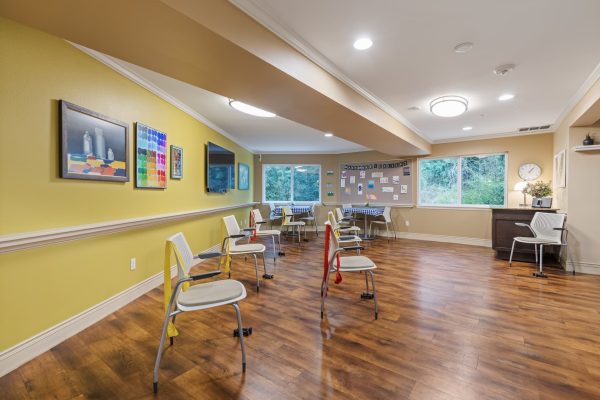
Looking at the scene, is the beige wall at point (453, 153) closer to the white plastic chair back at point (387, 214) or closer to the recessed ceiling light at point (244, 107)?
the white plastic chair back at point (387, 214)

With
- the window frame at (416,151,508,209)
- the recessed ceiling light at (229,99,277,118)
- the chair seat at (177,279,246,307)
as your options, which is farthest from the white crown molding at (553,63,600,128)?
the chair seat at (177,279,246,307)

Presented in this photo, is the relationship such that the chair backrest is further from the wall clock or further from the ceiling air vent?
the ceiling air vent

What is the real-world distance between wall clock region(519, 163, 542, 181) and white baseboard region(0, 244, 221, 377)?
22.8ft

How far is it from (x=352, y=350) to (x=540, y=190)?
17.4 feet

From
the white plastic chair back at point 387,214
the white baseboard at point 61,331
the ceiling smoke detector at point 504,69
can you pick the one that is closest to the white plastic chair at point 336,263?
the white baseboard at point 61,331

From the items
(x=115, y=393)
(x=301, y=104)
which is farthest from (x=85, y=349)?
(x=301, y=104)

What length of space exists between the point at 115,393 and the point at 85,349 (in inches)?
26.5

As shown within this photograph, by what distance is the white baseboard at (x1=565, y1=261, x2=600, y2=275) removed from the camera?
12.6ft

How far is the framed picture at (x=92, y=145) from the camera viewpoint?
6.86ft

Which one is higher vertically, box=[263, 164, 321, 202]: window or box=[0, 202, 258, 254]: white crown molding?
box=[263, 164, 321, 202]: window

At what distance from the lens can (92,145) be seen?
2.34 meters

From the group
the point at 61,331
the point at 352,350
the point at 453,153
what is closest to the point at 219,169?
the point at 61,331

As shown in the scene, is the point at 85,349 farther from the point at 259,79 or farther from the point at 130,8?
the point at 259,79

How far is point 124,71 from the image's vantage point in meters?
2.68
